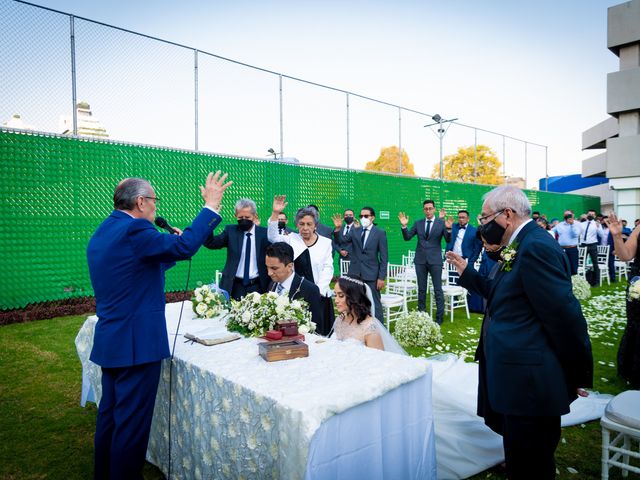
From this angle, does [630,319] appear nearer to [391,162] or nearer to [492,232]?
[492,232]

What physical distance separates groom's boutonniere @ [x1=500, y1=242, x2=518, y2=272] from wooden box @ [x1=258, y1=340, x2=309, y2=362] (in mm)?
1265

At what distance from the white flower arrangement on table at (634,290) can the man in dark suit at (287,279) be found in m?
3.33

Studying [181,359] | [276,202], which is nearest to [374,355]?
[181,359]

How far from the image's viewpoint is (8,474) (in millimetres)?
3268

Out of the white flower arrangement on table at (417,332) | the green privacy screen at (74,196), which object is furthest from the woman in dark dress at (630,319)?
the green privacy screen at (74,196)

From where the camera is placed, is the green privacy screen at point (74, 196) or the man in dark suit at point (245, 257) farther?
the green privacy screen at point (74, 196)

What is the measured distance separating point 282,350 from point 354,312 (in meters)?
1.25

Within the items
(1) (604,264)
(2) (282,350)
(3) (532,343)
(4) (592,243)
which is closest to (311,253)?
(2) (282,350)

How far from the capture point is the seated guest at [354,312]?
3701mm

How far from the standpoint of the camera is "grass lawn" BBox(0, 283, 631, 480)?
11.0ft

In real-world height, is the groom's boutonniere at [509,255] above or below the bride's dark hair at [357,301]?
above

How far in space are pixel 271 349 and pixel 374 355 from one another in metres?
0.63

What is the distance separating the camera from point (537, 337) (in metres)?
2.27

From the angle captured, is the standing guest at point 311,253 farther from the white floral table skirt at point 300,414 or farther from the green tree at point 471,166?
the green tree at point 471,166
